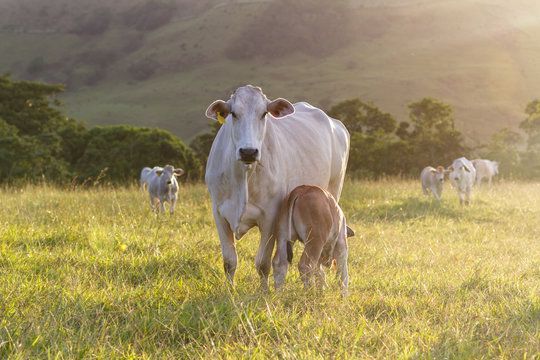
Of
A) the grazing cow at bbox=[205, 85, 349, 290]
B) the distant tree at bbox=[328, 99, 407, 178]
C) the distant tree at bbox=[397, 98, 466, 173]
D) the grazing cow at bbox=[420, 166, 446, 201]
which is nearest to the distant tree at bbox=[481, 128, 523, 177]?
the distant tree at bbox=[397, 98, 466, 173]

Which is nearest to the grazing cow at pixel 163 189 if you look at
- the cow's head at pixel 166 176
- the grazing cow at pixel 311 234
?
the cow's head at pixel 166 176

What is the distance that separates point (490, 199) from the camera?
622 inches

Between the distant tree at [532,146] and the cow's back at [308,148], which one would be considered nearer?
→ the cow's back at [308,148]

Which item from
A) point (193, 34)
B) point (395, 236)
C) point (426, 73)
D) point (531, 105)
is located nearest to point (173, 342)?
point (395, 236)

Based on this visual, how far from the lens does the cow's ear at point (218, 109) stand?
531cm

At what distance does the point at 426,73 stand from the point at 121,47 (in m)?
68.9

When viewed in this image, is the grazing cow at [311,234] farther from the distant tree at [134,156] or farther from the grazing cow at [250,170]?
the distant tree at [134,156]

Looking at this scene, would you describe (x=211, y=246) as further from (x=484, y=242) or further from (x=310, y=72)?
(x=310, y=72)

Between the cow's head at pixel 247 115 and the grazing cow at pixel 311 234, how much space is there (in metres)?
0.59

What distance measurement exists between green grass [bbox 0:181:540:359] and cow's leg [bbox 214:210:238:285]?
132 mm

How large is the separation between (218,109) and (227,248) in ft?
4.04

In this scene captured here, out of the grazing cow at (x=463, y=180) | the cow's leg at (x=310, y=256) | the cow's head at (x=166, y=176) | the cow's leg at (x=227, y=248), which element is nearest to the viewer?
the cow's leg at (x=310, y=256)

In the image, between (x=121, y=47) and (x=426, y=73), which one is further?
(x=121, y=47)

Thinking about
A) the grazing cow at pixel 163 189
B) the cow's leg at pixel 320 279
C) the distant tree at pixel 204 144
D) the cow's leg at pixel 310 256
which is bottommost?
the distant tree at pixel 204 144
